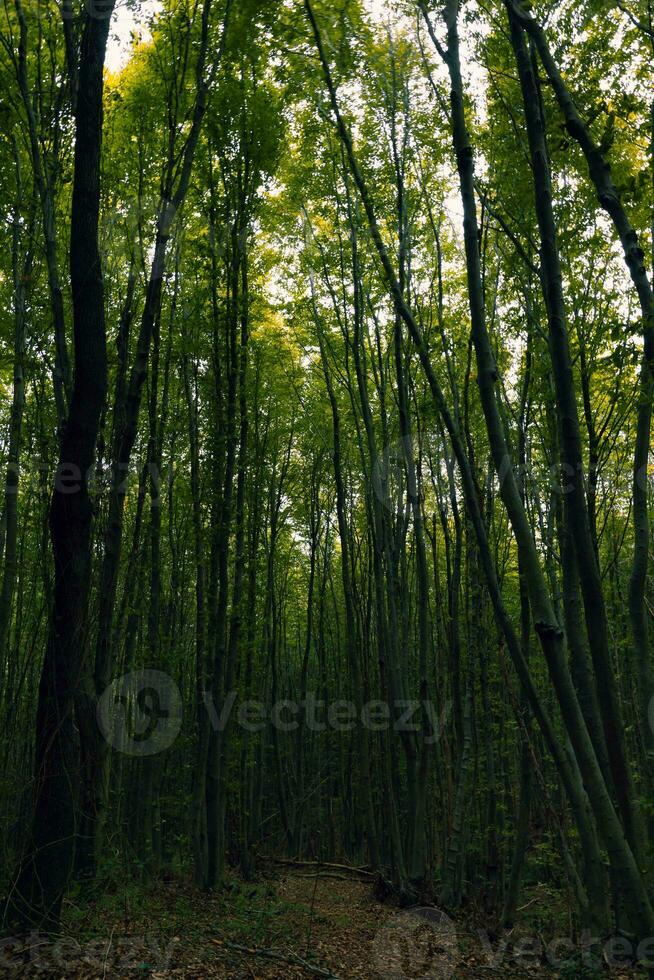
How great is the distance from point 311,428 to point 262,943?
9296 millimetres

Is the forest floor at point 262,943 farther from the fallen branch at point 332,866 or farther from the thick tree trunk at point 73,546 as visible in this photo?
the fallen branch at point 332,866

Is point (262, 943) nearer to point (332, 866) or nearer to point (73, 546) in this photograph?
point (73, 546)

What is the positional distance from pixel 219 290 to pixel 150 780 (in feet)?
21.0

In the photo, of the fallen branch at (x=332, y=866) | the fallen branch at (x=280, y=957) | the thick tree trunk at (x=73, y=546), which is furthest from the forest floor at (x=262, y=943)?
the fallen branch at (x=332, y=866)

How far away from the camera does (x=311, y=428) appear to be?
1348cm

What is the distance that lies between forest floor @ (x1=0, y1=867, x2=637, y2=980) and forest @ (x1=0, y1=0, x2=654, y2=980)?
0.04 meters

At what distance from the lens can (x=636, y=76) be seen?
16.8ft

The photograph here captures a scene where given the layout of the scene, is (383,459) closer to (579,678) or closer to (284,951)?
(284,951)

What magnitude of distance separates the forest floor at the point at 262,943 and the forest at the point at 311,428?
0.04m

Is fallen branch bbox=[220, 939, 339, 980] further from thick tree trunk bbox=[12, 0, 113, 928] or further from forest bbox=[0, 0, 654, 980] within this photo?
thick tree trunk bbox=[12, 0, 113, 928]

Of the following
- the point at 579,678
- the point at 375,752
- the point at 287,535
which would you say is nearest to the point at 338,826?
the point at 375,752

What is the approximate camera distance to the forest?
10.9 ft

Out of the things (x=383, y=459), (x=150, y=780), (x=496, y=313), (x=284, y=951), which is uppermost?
(x=496, y=313)

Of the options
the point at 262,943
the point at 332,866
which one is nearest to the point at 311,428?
the point at 332,866
